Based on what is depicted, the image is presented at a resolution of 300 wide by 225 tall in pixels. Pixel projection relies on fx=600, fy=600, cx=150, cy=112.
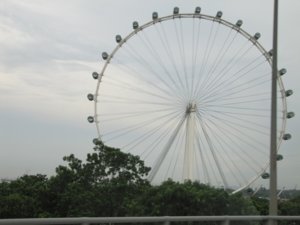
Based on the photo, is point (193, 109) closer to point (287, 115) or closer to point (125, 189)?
point (287, 115)

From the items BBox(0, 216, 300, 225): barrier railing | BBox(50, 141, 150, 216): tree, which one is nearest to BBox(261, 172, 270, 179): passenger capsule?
BBox(50, 141, 150, 216): tree

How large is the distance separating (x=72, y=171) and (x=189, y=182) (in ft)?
42.4

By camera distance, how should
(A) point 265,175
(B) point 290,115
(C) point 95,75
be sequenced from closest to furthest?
(A) point 265,175 → (B) point 290,115 → (C) point 95,75

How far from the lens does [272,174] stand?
59.1ft

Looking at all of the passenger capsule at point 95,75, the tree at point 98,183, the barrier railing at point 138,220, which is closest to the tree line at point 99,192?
the tree at point 98,183

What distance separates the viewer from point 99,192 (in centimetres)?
4506

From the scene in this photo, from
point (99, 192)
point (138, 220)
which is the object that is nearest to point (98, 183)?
point (99, 192)

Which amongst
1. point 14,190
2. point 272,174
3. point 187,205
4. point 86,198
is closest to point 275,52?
point 272,174

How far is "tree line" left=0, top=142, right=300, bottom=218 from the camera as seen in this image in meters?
39.2

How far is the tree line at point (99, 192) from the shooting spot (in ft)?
129

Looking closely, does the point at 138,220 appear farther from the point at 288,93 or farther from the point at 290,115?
the point at 290,115

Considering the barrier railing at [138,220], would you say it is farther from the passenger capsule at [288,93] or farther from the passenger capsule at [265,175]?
the passenger capsule at [288,93]

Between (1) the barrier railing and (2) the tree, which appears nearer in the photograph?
(1) the barrier railing

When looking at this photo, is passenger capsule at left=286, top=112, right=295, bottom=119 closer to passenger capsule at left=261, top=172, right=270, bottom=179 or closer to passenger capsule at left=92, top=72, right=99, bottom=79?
passenger capsule at left=261, top=172, right=270, bottom=179
